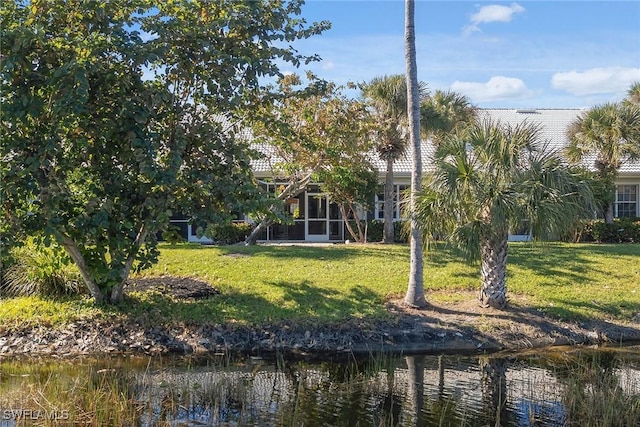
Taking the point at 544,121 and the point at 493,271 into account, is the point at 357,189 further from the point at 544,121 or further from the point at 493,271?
the point at 544,121

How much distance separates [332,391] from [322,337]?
108 inches

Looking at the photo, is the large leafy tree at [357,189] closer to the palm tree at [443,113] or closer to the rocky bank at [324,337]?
the palm tree at [443,113]

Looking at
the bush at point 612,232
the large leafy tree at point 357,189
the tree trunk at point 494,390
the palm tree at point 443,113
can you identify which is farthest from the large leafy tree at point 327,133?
the bush at point 612,232

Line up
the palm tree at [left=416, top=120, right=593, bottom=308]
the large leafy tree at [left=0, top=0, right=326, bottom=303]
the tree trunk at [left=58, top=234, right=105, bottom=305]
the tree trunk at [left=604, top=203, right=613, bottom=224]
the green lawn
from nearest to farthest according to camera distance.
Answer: the large leafy tree at [left=0, top=0, right=326, bottom=303]
the tree trunk at [left=58, top=234, right=105, bottom=305]
the palm tree at [left=416, top=120, right=593, bottom=308]
the green lawn
the tree trunk at [left=604, top=203, right=613, bottom=224]

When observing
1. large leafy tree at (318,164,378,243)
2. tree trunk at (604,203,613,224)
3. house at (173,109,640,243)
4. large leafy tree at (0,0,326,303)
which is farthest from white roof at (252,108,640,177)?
large leafy tree at (0,0,326,303)

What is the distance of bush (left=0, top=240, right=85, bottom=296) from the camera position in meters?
11.2

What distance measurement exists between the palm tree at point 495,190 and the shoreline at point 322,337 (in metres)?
1.40

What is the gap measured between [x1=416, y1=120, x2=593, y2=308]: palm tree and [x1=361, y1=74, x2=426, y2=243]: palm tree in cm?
708

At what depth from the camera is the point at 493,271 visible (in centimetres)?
1131

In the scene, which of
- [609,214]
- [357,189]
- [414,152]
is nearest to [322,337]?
[414,152]

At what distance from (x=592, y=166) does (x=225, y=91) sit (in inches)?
648

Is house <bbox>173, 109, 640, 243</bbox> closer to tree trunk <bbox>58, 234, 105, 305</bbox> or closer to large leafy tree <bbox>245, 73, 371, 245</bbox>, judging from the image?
large leafy tree <bbox>245, 73, 371, 245</bbox>

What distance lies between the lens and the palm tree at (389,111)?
18.2 meters

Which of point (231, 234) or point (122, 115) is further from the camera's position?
point (231, 234)
